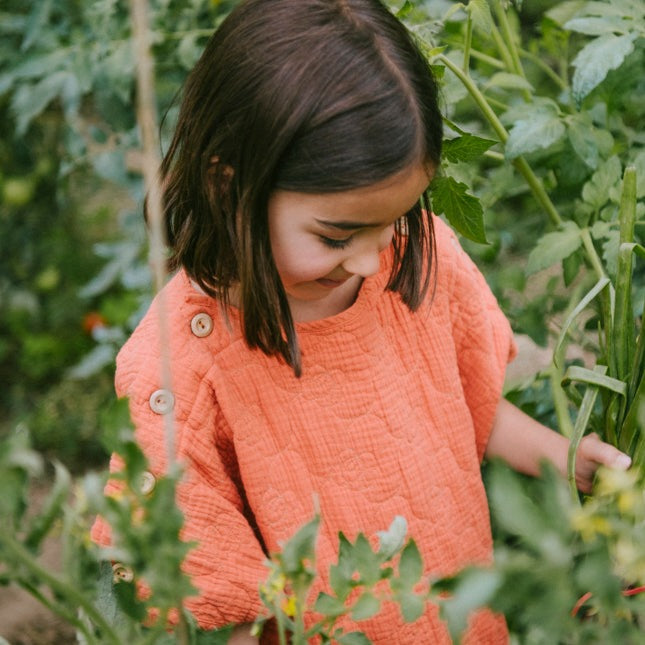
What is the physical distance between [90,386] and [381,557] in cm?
187

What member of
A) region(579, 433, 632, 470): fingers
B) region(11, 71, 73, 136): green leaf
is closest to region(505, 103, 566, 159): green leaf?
region(579, 433, 632, 470): fingers

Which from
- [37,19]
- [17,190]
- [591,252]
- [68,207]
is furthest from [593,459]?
[68,207]

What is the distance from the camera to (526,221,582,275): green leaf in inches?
40.6

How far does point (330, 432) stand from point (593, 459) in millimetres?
271

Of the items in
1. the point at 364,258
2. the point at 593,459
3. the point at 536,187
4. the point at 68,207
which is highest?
the point at 364,258

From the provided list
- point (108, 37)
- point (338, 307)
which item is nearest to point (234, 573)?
point (338, 307)

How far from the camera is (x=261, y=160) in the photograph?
Answer: 2.57 feet

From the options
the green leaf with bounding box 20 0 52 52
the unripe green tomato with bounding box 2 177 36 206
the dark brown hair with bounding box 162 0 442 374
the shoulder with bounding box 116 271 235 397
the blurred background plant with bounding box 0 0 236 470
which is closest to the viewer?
the dark brown hair with bounding box 162 0 442 374

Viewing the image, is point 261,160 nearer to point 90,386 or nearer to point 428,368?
point 428,368

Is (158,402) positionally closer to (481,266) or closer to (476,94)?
(476,94)

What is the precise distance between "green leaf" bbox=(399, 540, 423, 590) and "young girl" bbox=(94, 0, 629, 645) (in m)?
0.35

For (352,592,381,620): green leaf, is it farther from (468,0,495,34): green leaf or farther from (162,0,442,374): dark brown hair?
(468,0,495,34): green leaf

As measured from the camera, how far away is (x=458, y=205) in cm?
93

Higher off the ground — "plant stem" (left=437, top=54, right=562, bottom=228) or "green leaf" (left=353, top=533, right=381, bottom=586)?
"green leaf" (left=353, top=533, right=381, bottom=586)
